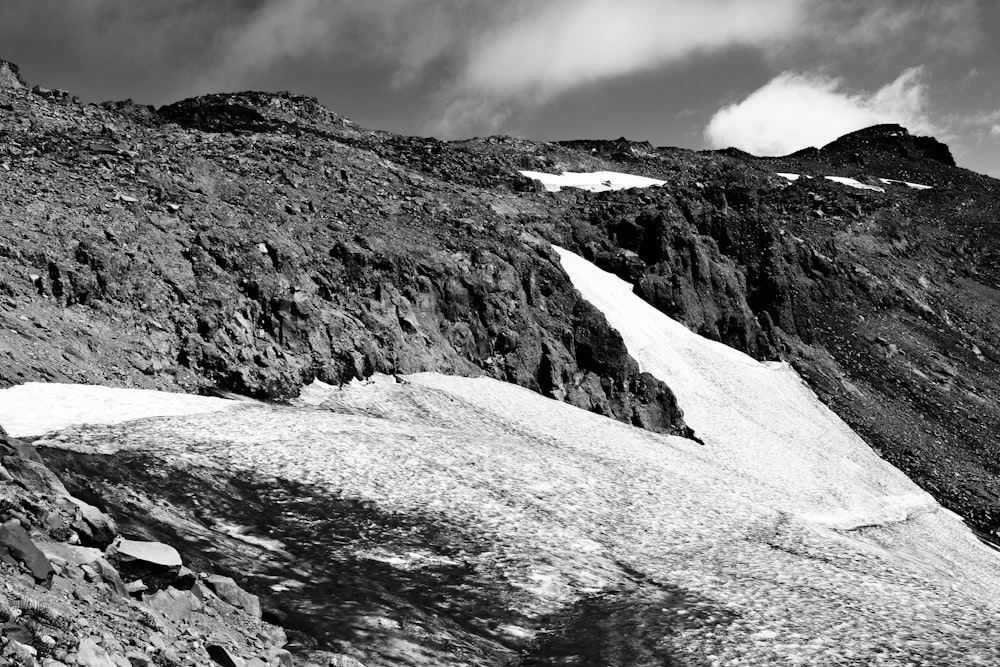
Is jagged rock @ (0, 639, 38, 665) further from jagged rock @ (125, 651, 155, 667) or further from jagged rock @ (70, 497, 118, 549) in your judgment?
jagged rock @ (70, 497, 118, 549)

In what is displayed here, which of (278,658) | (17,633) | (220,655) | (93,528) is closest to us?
(17,633)

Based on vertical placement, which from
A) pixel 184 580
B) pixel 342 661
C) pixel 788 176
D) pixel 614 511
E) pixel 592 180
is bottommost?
pixel 342 661

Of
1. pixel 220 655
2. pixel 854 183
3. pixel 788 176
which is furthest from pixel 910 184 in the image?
pixel 220 655

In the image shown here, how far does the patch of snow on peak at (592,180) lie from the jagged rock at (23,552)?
71.1m

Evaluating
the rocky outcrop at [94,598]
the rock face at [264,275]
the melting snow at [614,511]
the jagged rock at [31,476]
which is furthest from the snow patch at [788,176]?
the jagged rock at [31,476]

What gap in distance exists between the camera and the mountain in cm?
1644

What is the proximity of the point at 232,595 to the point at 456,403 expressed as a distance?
73.6 ft

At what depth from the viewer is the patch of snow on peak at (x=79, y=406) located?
2250 centimetres

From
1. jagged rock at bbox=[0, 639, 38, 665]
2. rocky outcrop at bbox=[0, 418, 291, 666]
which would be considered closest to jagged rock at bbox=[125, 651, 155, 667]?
rocky outcrop at bbox=[0, 418, 291, 666]

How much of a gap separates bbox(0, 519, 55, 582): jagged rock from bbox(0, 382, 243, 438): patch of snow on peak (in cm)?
1275

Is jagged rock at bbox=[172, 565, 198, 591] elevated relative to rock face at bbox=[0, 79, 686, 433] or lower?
lower

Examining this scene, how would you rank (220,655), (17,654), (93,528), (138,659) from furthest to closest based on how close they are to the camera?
(93,528) → (220,655) → (138,659) → (17,654)

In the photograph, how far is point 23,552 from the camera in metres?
10.1

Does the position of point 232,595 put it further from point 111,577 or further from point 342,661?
point 111,577
